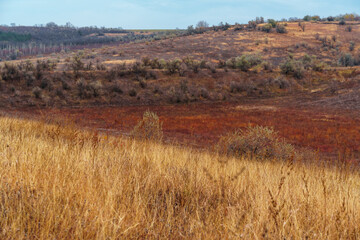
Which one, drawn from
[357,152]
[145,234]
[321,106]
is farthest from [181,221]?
[321,106]

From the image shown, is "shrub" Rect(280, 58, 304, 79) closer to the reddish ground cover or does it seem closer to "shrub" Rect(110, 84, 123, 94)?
the reddish ground cover

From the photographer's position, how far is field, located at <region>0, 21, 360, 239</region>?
254cm

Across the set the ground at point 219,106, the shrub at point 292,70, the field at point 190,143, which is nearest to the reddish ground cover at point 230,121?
the ground at point 219,106

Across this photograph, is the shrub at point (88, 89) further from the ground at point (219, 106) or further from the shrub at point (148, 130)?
the shrub at point (148, 130)

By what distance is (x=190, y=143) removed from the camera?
1051 cm

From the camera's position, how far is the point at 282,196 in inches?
130

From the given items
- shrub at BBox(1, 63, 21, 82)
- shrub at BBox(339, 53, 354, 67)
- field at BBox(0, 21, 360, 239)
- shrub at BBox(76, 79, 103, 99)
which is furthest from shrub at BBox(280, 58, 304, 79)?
shrub at BBox(1, 63, 21, 82)

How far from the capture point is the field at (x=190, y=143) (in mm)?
2541

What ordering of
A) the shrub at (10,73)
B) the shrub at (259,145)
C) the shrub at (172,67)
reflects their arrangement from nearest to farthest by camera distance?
1. the shrub at (259,145)
2. the shrub at (10,73)
3. the shrub at (172,67)

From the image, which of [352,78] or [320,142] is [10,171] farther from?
[352,78]

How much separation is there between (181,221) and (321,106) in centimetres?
2780

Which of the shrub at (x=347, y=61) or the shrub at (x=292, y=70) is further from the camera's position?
the shrub at (x=347, y=61)

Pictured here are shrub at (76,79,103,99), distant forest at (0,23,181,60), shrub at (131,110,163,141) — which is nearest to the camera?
shrub at (131,110,163,141)

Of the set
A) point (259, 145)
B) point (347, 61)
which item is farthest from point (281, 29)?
point (259, 145)
